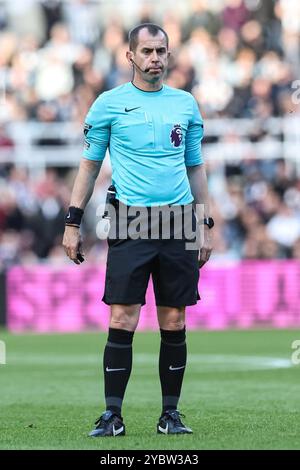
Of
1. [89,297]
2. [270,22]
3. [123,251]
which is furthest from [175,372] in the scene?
[270,22]

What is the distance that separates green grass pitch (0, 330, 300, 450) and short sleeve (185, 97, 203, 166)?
5.37 ft

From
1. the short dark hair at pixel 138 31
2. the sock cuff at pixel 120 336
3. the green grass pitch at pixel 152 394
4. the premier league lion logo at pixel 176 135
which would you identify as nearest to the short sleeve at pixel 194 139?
the premier league lion logo at pixel 176 135

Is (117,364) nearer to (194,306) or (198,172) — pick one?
(198,172)

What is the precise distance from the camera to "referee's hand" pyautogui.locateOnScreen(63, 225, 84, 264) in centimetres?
770

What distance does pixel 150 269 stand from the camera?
7.78 meters

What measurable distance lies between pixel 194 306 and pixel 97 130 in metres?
12.3

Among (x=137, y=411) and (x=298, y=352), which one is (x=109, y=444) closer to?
→ (x=137, y=411)

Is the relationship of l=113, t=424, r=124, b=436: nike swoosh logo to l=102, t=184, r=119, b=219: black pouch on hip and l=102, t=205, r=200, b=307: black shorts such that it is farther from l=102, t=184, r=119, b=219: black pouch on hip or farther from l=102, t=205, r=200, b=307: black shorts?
l=102, t=184, r=119, b=219: black pouch on hip

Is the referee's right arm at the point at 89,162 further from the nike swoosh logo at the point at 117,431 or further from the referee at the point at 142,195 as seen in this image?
the nike swoosh logo at the point at 117,431

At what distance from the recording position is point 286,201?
20.4m

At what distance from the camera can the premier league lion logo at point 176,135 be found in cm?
779

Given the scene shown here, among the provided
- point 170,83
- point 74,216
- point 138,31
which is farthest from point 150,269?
→ point 170,83

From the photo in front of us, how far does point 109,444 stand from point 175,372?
36.3 inches

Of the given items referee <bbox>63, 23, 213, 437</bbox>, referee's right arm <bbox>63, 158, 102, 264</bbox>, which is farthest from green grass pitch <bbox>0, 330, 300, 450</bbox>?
referee's right arm <bbox>63, 158, 102, 264</bbox>
